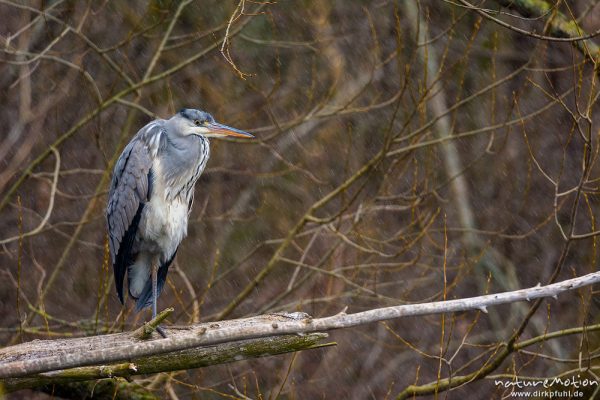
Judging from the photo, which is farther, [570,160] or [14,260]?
[570,160]

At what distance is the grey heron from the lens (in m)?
4.88

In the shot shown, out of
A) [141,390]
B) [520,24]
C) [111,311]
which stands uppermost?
[520,24]

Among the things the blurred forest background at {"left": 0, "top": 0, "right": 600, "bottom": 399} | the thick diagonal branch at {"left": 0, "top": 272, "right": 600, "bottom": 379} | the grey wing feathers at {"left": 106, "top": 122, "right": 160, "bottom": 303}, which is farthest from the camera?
the blurred forest background at {"left": 0, "top": 0, "right": 600, "bottom": 399}

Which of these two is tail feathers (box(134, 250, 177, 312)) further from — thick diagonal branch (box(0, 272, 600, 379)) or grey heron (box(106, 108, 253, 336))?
thick diagonal branch (box(0, 272, 600, 379))

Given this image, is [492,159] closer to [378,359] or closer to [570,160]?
[570,160]

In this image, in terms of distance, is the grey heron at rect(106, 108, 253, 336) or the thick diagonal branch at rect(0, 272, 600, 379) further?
the grey heron at rect(106, 108, 253, 336)

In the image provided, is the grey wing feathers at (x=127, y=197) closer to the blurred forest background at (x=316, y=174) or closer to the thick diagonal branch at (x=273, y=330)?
the thick diagonal branch at (x=273, y=330)

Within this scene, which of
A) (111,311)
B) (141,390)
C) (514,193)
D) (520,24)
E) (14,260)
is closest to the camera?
(141,390)

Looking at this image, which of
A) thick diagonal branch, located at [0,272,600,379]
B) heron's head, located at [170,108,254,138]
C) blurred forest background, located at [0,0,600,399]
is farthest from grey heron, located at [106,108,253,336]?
blurred forest background, located at [0,0,600,399]

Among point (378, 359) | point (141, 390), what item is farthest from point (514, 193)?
point (141, 390)

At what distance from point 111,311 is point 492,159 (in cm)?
403

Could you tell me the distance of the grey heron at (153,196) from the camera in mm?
4879

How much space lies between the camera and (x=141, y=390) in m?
4.93

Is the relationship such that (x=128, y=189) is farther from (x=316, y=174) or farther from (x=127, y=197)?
(x=316, y=174)
